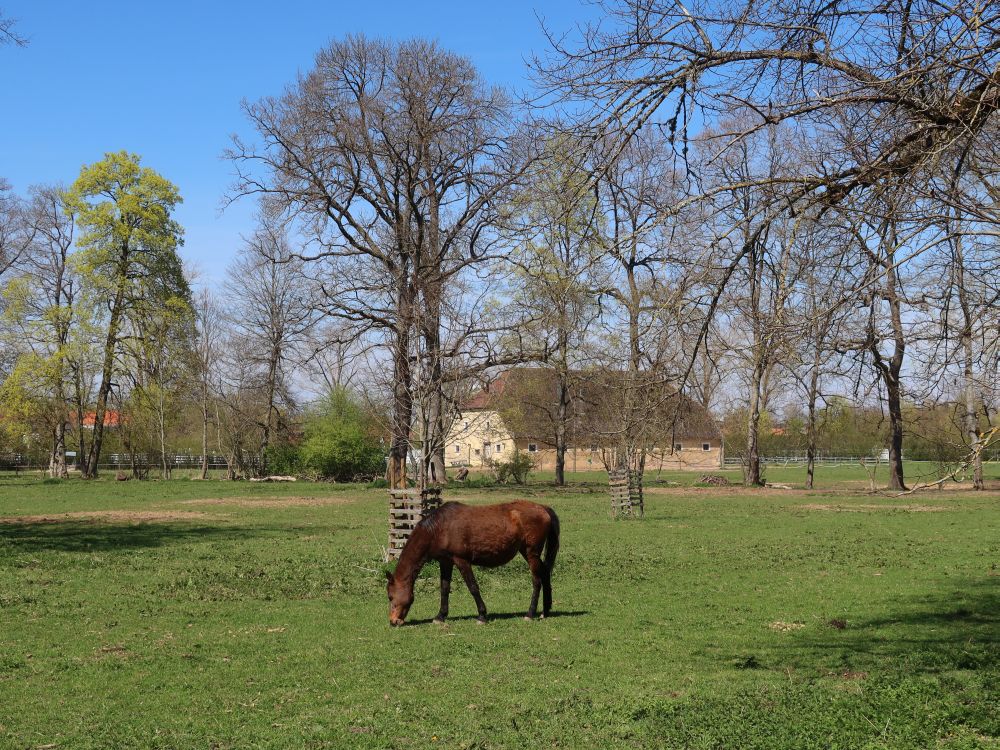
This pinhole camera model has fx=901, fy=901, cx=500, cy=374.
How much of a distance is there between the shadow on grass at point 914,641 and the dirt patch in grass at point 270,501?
1002 inches

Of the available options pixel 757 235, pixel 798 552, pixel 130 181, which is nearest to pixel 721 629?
pixel 757 235

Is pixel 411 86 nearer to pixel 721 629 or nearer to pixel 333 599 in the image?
pixel 333 599

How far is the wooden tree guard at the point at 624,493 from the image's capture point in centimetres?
2773

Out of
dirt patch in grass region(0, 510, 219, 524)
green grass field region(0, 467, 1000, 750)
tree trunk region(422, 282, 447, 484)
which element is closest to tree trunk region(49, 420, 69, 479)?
dirt patch in grass region(0, 510, 219, 524)

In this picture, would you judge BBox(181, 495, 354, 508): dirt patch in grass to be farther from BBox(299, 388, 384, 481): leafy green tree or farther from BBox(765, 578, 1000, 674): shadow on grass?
BBox(765, 578, 1000, 674): shadow on grass

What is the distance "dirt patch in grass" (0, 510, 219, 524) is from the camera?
→ 82.0 ft

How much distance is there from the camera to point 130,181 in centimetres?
4816

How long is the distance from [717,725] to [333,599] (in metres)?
7.98

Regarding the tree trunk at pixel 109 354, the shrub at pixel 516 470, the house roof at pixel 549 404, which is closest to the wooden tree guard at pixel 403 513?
the house roof at pixel 549 404

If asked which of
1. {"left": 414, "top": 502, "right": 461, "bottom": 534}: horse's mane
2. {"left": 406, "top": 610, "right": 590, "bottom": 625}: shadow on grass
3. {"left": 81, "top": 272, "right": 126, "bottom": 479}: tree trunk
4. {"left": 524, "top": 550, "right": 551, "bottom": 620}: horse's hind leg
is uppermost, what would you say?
{"left": 81, "top": 272, "right": 126, "bottom": 479}: tree trunk

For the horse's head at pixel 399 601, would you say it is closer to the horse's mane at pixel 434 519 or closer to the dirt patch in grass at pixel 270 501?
the horse's mane at pixel 434 519

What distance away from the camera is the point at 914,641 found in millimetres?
9148

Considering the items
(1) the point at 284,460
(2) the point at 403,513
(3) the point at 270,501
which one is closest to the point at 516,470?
(1) the point at 284,460

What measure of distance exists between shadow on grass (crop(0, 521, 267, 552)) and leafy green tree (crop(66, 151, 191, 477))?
25.5 meters
